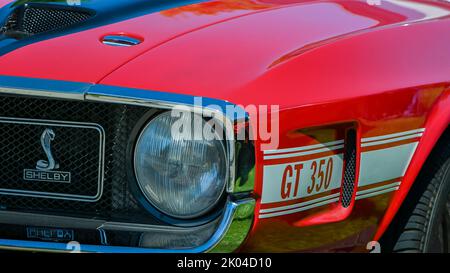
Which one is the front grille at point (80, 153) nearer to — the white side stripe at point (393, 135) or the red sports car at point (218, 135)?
the red sports car at point (218, 135)

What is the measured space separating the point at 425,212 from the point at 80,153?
1034mm

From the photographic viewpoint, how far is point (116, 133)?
2.50 m

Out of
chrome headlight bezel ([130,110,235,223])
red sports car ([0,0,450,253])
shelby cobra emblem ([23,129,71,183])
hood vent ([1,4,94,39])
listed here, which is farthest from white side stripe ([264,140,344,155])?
hood vent ([1,4,94,39])

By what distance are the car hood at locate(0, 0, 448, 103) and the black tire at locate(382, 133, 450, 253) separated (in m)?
0.46

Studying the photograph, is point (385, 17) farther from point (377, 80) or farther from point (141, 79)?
point (141, 79)

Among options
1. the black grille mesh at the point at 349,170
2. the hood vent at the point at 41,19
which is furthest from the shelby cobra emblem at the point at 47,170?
the black grille mesh at the point at 349,170

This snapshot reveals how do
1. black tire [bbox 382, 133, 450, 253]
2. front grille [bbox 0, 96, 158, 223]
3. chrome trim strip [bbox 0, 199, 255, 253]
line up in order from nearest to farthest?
chrome trim strip [bbox 0, 199, 255, 253] < front grille [bbox 0, 96, 158, 223] < black tire [bbox 382, 133, 450, 253]

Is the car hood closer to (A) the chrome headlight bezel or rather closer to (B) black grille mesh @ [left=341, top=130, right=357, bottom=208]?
(A) the chrome headlight bezel

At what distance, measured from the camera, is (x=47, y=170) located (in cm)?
256

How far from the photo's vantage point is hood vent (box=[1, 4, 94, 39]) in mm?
2826

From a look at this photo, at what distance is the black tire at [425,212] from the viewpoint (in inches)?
109

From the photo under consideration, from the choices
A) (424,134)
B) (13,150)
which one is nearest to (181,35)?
(13,150)
